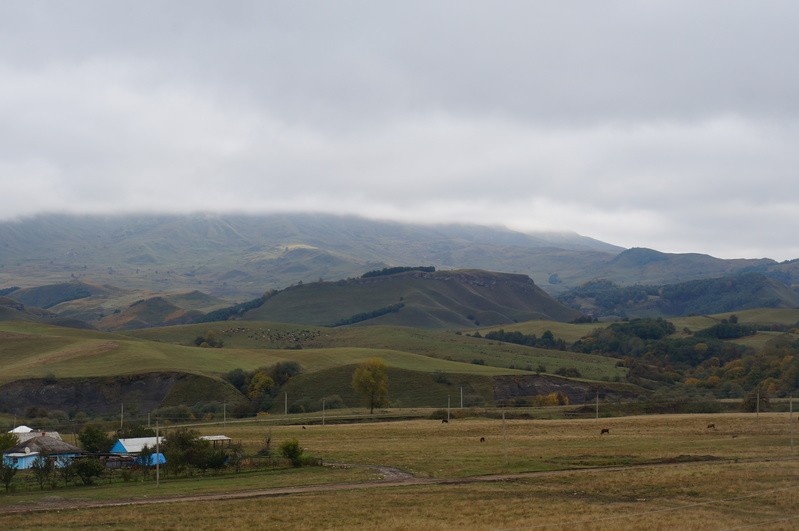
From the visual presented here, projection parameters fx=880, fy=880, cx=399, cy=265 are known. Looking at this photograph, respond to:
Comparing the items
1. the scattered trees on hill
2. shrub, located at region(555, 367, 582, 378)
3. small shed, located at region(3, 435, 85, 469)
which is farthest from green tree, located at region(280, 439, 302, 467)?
shrub, located at region(555, 367, 582, 378)

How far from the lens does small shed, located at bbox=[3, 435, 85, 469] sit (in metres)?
71.8

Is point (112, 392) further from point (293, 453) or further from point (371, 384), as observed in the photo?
point (293, 453)

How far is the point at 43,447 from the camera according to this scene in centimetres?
7294

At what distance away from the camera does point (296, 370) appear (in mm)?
161625

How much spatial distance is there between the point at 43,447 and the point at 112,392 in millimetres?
76702

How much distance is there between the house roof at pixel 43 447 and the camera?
239 ft

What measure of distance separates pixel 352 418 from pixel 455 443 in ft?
123

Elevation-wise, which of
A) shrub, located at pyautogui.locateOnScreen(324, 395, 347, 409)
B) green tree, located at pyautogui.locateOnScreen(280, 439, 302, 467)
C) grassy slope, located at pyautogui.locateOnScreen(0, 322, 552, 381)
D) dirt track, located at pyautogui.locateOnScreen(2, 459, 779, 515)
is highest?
grassy slope, located at pyautogui.locateOnScreen(0, 322, 552, 381)

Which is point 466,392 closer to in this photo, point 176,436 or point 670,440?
point 670,440

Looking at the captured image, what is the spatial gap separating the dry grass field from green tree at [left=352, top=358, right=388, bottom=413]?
50115mm

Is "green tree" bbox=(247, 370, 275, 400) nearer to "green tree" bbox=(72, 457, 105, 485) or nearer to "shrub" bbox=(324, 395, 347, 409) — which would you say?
"shrub" bbox=(324, 395, 347, 409)

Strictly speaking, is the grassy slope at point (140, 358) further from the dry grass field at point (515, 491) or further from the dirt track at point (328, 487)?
the dirt track at point (328, 487)

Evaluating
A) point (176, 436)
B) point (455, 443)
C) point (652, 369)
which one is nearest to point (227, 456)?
point (176, 436)

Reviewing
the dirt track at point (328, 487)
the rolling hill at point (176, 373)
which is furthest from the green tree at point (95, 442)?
the rolling hill at point (176, 373)
